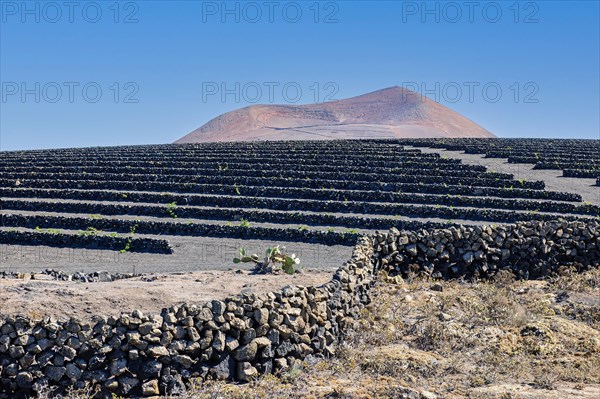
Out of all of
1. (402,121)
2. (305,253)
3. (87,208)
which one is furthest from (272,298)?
(402,121)

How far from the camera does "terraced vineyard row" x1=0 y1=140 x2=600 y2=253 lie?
99.2 ft

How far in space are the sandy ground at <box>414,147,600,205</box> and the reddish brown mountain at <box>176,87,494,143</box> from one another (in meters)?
75.7

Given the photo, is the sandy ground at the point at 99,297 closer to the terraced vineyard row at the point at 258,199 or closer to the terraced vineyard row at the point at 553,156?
the terraced vineyard row at the point at 258,199

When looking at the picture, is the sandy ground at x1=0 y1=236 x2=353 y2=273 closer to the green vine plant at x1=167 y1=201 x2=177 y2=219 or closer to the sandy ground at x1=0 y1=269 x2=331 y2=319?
the green vine plant at x1=167 y1=201 x2=177 y2=219

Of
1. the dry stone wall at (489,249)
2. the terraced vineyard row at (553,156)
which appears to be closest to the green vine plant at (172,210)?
the dry stone wall at (489,249)

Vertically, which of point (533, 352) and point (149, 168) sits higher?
point (149, 168)

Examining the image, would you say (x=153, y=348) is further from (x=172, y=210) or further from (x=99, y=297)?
(x=172, y=210)

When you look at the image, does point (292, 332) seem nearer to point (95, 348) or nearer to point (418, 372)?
point (418, 372)

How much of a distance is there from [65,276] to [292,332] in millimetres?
11116

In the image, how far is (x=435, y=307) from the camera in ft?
47.5

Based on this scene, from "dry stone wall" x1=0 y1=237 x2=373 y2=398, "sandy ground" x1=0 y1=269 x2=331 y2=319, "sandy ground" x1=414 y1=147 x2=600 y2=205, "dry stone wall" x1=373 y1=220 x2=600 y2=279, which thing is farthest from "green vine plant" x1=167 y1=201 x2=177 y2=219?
"dry stone wall" x1=0 y1=237 x2=373 y2=398

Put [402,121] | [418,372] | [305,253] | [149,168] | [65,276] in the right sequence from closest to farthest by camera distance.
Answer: [418,372] → [65,276] → [305,253] → [149,168] → [402,121]

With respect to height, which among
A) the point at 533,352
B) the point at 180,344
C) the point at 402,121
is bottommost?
the point at 533,352

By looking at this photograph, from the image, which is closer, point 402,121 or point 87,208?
point 87,208
